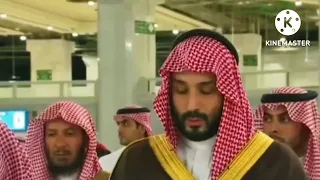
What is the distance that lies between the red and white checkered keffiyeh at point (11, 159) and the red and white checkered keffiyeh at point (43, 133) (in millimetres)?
954

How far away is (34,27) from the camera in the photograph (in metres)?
18.6

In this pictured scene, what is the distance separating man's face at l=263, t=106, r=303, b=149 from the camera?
3.93 metres

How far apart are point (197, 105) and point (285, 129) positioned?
1804mm

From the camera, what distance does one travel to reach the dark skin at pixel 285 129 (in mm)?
3932

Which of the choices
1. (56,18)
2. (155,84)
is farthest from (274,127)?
(56,18)

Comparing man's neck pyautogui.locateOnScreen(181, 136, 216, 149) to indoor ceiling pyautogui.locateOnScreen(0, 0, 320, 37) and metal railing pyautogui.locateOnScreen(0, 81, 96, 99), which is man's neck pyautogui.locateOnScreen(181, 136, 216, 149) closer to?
metal railing pyautogui.locateOnScreen(0, 81, 96, 99)

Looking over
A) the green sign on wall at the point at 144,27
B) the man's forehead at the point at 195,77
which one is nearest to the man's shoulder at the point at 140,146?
the man's forehead at the point at 195,77

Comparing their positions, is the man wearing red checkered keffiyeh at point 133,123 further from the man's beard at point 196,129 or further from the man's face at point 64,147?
the man's beard at point 196,129

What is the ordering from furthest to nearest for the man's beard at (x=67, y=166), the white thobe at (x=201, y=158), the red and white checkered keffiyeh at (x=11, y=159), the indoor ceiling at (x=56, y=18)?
the indoor ceiling at (x=56, y=18)
the man's beard at (x=67, y=166)
the red and white checkered keffiyeh at (x=11, y=159)
the white thobe at (x=201, y=158)

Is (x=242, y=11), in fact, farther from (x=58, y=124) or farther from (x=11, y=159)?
(x=11, y=159)

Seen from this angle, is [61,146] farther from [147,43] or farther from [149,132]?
[147,43]

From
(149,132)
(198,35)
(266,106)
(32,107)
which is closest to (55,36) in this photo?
(32,107)

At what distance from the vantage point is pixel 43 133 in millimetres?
3881

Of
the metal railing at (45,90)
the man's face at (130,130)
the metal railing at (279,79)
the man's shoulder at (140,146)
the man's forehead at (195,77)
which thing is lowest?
the man's face at (130,130)
